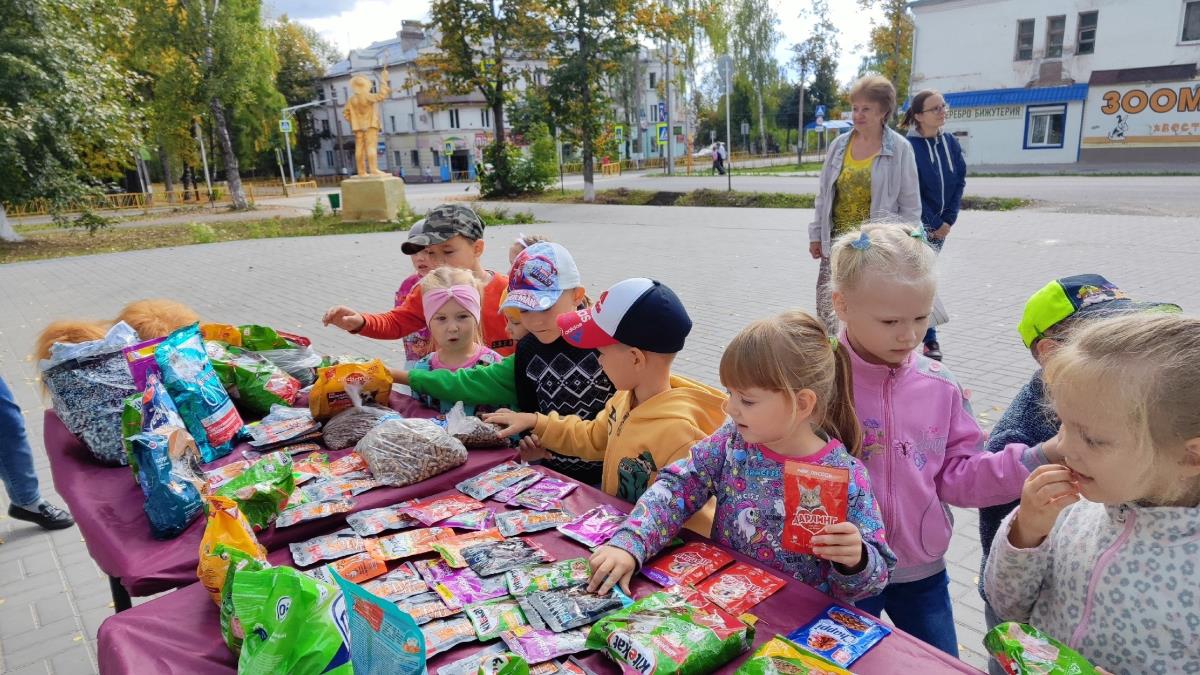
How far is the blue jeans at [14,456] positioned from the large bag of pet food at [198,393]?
1906 mm

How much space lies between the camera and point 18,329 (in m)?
8.19

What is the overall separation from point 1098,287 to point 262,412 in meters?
2.74

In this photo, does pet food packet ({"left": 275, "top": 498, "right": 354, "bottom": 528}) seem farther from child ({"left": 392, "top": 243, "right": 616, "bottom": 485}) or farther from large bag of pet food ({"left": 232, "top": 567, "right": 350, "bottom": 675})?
child ({"left": 392, "top": 243, "right": 616, "bottom": 485})

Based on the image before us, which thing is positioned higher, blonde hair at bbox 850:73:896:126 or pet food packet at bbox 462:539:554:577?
blonde hair at bbox 850:73:896:126

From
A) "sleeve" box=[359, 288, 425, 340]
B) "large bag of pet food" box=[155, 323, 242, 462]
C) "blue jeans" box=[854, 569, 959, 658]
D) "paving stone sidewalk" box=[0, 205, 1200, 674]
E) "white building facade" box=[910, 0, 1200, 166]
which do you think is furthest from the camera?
"white building facade" box=[910, 0, 1200, 166]

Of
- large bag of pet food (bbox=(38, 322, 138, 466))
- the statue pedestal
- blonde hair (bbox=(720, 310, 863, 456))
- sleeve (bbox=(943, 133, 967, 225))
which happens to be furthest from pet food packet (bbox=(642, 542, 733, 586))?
the statue pedestal

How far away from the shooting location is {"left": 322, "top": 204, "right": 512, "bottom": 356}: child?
353cm

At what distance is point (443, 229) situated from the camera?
3.63 meters

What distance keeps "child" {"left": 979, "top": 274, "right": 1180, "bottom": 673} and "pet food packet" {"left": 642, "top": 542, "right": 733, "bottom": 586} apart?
0.61m

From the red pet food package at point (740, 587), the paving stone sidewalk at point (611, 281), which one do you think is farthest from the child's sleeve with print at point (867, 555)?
the paving stone sidewalk at point (611, 281)

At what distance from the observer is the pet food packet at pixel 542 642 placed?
129 cm

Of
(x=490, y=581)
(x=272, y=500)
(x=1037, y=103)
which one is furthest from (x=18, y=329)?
(x=1037, y=103)

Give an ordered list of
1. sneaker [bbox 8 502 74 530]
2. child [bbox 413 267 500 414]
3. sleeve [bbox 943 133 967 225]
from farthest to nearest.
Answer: sleeve [bbox 943 133 967 225], sneaker [bbox 8 502 74 530], child [bbox 413 267 500 414]

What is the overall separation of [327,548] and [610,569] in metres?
0.73
